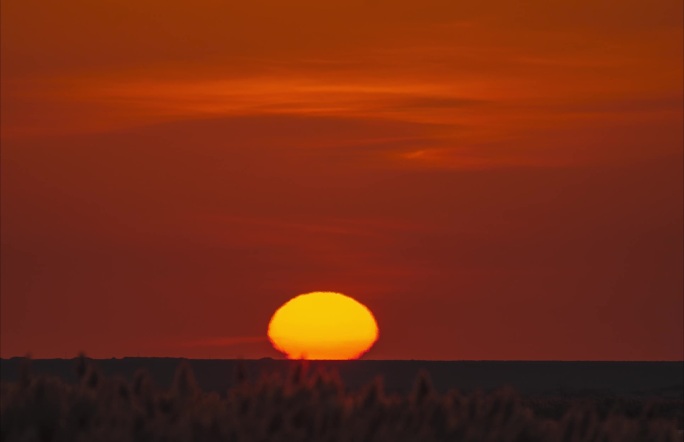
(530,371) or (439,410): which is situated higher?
(530,371)

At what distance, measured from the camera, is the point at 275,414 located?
354 inches

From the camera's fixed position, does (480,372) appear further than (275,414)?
Yes

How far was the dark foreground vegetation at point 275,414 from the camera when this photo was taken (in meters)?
8.70

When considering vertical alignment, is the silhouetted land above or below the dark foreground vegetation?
above

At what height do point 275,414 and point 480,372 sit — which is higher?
point 480,372

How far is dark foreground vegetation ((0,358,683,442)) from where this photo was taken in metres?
8.70

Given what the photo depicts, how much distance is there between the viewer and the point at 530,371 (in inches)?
4737

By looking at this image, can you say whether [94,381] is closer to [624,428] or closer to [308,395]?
[308,395]

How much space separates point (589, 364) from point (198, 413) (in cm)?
12860

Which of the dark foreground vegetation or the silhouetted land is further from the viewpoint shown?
the silhouetted land

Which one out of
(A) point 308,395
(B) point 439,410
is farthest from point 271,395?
(B) point 439,410

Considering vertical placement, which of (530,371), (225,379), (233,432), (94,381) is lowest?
(233,432)

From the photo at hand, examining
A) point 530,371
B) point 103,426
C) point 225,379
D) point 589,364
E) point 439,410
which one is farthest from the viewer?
point 589,364

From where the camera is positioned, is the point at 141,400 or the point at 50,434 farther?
the point at 141,400
